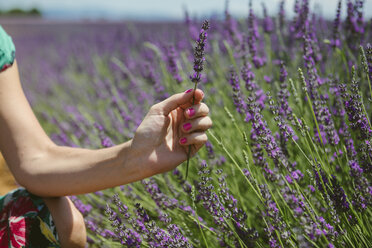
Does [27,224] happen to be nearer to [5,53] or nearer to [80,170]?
[80,170]

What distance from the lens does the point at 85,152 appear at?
112 centimetres

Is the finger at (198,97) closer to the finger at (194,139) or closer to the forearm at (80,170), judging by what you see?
the finger at (194,139)

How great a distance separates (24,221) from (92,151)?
1.11 ft

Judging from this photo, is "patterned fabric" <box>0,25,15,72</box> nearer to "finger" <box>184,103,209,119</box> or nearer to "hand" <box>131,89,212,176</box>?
"hand" <box>131,89,212,176</box>

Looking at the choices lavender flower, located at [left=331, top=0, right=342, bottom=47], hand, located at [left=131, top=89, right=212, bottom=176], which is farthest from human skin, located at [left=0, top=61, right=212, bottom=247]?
lavender flower, located at [left=331, top=0, right=342, bottom=47]

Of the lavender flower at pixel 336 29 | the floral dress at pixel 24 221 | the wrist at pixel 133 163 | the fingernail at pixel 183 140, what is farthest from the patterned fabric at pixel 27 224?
the lavender flower at pixel 336 29

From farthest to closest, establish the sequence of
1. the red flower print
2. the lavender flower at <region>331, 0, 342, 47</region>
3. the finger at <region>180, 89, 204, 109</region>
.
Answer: the lavender flower at <region>331, 0, 342, 47</region>, the red flower print, the finger at <region>180, 89, 204, 109</region>

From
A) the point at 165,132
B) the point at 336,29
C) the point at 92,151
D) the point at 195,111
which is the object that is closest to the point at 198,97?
the point at 195,111

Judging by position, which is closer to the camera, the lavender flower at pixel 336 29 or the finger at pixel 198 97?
the finger at pixel 198 97

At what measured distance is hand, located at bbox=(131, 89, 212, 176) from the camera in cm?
101

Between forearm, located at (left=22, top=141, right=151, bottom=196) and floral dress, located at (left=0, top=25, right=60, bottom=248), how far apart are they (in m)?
0.08

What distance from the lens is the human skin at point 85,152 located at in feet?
3.38

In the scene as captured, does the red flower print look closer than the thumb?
No

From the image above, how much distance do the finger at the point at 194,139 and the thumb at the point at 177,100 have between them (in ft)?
0.29
